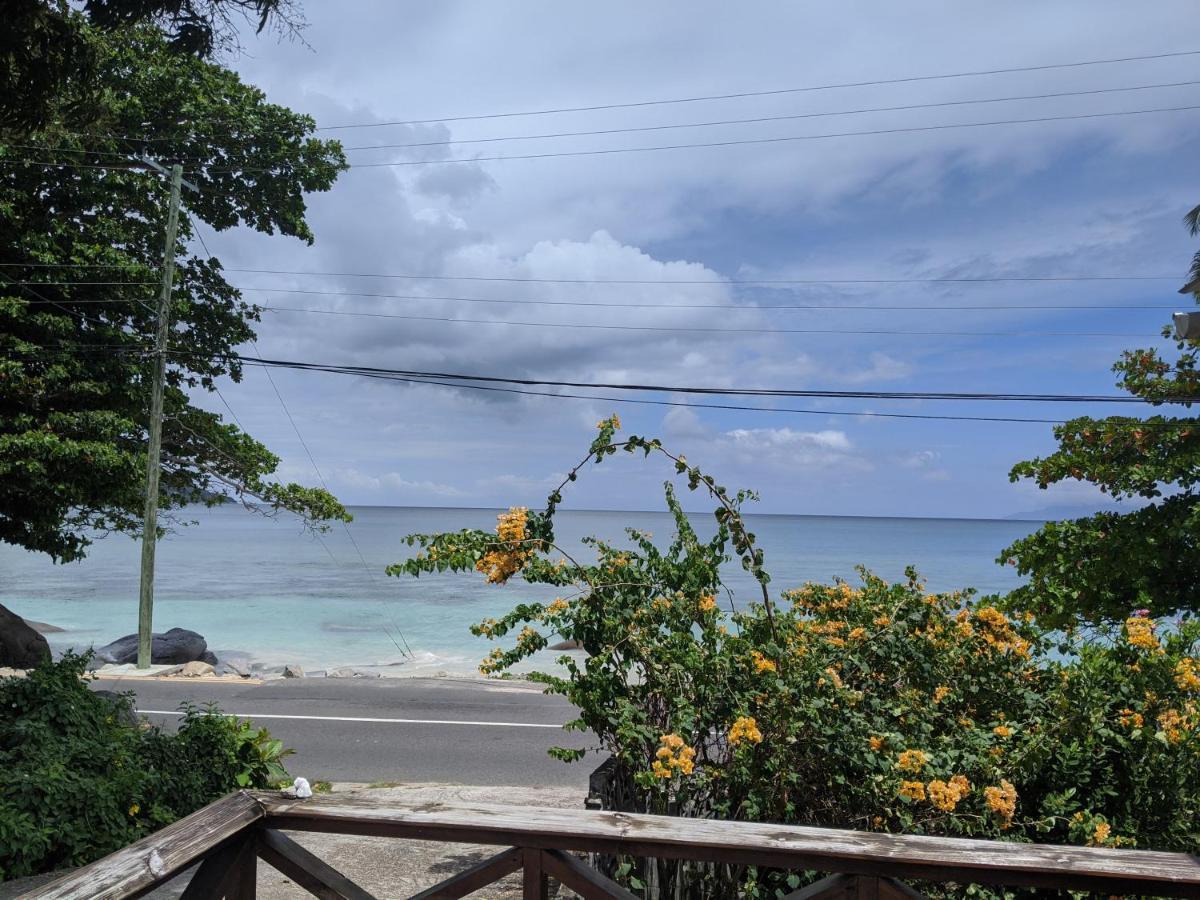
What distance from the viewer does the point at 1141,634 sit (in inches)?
174

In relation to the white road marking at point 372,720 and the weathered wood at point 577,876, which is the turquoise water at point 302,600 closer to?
the white road marking at point 372,720

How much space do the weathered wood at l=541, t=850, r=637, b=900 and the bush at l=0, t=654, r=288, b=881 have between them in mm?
4677

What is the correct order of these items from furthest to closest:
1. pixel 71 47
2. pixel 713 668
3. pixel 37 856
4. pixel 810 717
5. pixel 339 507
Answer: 1. pixel 339 507
2. pixel 71 47
3. pixel 37 856
4. pixel 713 668
5. pixel 810 717

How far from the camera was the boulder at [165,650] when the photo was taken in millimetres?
20312

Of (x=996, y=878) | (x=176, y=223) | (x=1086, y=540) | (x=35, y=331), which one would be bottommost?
(x=996, y=878)

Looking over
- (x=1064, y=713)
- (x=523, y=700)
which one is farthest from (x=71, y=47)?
(x=523, y=700)

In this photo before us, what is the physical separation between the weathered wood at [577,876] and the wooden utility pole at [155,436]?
16.8 m

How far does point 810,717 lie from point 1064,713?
1283 millimetres

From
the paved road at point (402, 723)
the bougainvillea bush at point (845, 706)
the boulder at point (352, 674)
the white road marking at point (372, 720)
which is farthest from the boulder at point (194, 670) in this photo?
the bougainvillea bush at point (845, 706)

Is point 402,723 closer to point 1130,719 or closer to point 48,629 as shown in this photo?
point 1130,719

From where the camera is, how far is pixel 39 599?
47969mm

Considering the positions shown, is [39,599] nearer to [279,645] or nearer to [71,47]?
[279,645]

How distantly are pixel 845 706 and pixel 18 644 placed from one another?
16.5m

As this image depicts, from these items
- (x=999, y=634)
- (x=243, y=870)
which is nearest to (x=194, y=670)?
(x=999, y=634)
